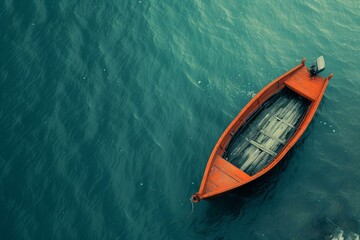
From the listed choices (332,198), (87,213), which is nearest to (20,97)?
(87,213)

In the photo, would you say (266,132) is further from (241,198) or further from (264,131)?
(241,198)

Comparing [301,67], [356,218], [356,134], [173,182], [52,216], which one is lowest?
[52,216]

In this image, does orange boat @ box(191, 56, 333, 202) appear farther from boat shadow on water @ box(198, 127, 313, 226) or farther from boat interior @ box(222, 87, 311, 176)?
boat shadow on water @ box(198, 127, 313, 226)

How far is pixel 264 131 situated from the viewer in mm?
17734

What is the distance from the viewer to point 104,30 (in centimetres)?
2175

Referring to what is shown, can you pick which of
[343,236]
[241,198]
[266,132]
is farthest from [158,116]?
[343,236]

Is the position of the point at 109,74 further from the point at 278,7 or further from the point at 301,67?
the point at 278,7

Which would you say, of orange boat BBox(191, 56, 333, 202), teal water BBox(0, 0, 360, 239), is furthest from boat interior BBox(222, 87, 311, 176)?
teal water BBox(0, 0, 360, 239)

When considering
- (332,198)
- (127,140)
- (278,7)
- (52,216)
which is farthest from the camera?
(278,7)

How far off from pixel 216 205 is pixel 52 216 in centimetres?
798

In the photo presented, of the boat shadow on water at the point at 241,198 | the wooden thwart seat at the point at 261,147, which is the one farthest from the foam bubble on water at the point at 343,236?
the wooden thwart seat at the point at 261,147

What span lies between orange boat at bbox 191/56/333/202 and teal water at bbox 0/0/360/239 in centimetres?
138

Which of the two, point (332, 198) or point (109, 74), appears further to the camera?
point (109, 74)

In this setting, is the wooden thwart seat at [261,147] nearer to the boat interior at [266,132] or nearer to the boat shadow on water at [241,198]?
the boat interior at [266,132]
